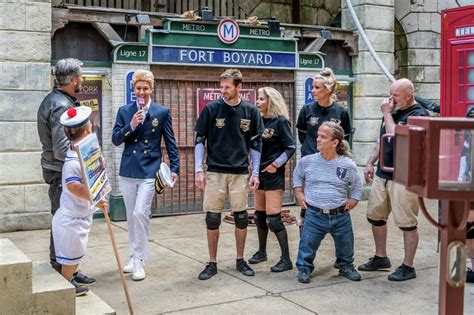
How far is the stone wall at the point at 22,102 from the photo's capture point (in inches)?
321

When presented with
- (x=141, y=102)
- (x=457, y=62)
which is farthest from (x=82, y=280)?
(x=457, y=62)

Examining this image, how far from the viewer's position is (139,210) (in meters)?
5.91

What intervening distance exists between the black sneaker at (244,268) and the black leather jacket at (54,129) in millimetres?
1927

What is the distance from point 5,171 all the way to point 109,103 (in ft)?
5.82

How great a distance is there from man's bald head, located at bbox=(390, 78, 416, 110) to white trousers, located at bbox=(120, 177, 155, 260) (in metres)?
2.37

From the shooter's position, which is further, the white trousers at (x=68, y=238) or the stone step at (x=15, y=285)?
the white trousers at (x=68, y=238)

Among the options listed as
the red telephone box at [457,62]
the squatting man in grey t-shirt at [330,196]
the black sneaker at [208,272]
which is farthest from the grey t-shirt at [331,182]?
the red telephone box at [457,62]

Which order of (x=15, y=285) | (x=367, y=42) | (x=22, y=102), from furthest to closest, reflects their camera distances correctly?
(x=367, y=42), (x=22, y=102), (x=15, y=285)

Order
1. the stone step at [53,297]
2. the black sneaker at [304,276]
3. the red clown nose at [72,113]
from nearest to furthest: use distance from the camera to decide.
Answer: the stone step at [53,297]
the red clown nose at [72,113]
the black sneaker at [304,276]

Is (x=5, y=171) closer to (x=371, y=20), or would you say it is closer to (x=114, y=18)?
(x=114, y=18)

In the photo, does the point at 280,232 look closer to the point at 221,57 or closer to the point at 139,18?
the point at 221,57

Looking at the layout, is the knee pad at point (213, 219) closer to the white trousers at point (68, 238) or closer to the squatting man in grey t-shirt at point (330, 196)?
the squatting man in grey t-shirt at point (330, 196)

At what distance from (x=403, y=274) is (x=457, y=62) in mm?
3167

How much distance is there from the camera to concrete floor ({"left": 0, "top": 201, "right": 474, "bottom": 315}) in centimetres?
518
